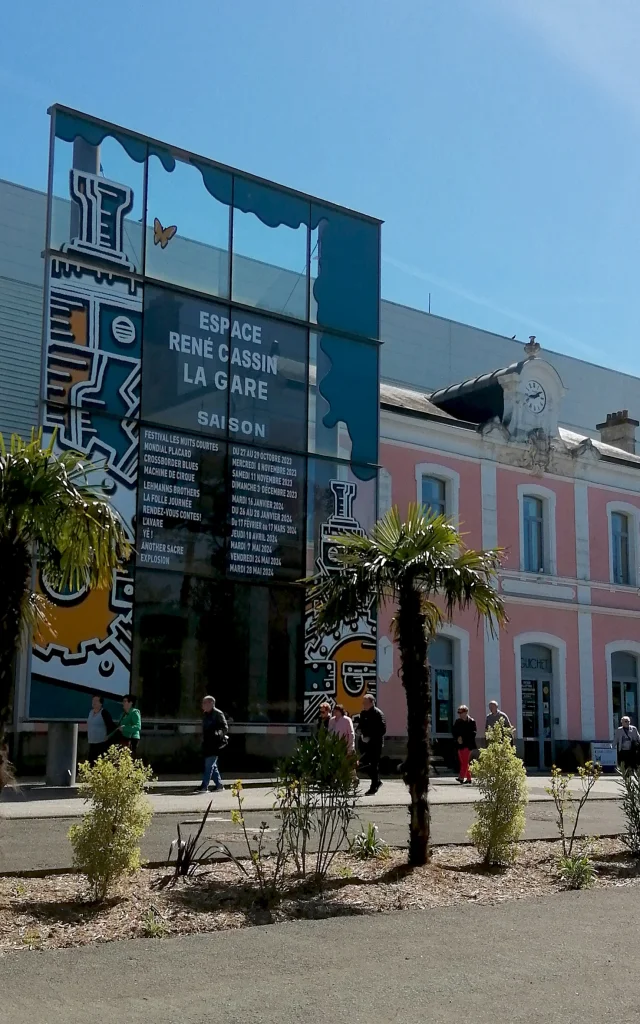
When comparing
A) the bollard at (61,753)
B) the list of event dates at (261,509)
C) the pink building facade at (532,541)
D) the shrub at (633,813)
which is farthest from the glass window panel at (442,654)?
the shrub at (633,813)

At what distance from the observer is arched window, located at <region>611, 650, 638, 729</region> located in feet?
99.2

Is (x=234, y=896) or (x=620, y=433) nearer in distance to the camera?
(x=234, y=896)

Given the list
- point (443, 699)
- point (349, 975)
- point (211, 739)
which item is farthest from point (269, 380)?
point (349, 975)

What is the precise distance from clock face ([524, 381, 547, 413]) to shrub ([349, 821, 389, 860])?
2016cm

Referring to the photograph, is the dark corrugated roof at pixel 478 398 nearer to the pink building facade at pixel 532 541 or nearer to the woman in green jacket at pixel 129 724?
the pink building facade at pixel 532 541

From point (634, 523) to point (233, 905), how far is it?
2555 cm

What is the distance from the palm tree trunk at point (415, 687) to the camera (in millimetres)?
10594

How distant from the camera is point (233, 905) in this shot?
821 cm

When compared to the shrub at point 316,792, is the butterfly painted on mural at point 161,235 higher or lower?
higher

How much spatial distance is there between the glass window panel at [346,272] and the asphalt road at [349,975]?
16808 mm

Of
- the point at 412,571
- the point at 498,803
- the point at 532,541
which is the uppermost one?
→ the point at 532,541

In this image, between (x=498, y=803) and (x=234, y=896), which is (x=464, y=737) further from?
(x=234, y=896)

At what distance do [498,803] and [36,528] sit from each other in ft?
16.7

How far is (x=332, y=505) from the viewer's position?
22.6 m
